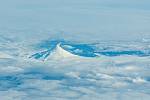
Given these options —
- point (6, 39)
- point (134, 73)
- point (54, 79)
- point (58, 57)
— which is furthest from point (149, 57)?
point (6, 39)

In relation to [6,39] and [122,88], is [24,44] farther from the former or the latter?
[122,88]

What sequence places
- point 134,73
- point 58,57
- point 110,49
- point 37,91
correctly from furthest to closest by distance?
point 110,49
point 58,57
point 134,73
point 37,91

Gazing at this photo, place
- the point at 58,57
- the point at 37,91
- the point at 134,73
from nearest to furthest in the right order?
the point at 37,91 < the point at 134,73 < the point at 58,57

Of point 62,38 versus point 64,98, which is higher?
point 62,38

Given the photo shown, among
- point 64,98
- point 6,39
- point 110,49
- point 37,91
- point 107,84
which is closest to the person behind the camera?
point 64,98

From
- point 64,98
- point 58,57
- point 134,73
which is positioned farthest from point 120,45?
point 64,98

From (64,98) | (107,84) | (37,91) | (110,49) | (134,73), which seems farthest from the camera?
(110,49)

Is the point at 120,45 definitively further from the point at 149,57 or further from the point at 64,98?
the point at 64,98

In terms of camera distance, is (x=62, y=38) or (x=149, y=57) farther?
(x=62, y=38)

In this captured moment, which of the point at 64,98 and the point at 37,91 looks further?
the point at 37,91
